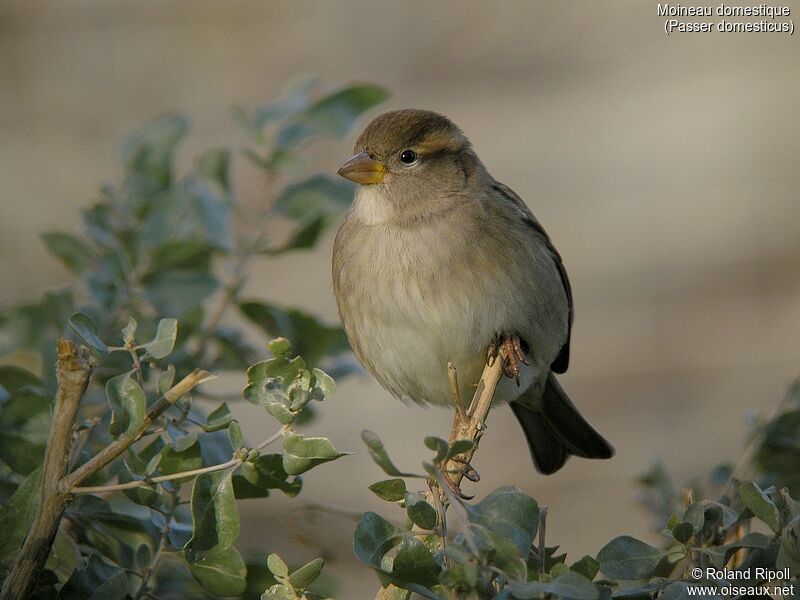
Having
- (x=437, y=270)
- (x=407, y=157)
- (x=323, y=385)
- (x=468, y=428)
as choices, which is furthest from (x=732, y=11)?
(x=323, y=385)

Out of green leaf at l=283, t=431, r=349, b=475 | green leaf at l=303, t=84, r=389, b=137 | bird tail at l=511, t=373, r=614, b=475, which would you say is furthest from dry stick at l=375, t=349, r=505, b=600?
bird tail at l=511, t=373, r=614, b=475

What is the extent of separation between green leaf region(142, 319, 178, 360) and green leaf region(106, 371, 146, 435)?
0.12 feet

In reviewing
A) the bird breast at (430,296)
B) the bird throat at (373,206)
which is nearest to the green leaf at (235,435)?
the bird breast at (430,296)

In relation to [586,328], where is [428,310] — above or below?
above

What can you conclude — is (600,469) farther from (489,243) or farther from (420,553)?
(420,553)

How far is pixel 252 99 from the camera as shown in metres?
4.56

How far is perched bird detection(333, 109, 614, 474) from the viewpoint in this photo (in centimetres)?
213

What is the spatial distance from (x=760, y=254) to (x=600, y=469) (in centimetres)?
115

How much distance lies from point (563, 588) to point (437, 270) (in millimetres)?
1181

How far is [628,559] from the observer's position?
1242mm

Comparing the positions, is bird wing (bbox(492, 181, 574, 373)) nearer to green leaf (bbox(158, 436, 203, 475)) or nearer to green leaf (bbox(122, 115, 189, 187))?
green leaf (bbox(122, 115, 189, 187))

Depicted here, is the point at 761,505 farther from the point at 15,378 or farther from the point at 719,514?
the point at 15,378

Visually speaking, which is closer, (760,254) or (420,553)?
(420,553)

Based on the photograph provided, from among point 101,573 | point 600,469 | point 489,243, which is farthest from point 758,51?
point 101,573
